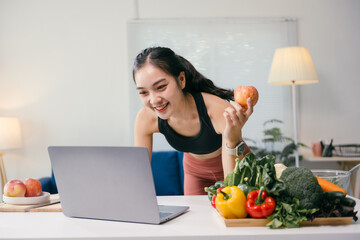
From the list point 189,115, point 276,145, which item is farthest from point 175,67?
point 276,145

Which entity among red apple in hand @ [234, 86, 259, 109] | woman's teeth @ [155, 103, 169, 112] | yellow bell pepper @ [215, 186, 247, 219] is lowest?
yellow bell pepper @ [215, 186, 247, 219]

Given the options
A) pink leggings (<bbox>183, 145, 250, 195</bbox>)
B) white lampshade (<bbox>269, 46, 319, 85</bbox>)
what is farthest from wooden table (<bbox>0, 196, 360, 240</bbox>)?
white lampshade (<bbox>269, 46, 319, 85</bbox>)

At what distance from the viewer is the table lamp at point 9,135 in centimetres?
353

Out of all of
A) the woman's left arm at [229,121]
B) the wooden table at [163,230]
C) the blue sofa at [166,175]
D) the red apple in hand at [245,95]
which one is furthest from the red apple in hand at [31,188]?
the blue sofa at [166,175]

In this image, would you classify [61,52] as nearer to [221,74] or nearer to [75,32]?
[75,32]

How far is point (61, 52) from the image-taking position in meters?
4.06

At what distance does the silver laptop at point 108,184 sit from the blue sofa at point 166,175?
2.30 meters

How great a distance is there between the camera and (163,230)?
1.09 metres

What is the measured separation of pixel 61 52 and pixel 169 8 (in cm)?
122

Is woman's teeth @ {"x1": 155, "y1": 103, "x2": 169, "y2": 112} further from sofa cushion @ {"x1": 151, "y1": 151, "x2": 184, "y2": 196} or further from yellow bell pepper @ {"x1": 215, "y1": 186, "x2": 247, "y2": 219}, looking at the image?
sofa cushion @ {"x1": 151, "y1": 151, "x2": 184, "y2": 196}

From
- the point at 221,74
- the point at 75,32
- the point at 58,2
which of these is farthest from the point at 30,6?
the point at 221,74

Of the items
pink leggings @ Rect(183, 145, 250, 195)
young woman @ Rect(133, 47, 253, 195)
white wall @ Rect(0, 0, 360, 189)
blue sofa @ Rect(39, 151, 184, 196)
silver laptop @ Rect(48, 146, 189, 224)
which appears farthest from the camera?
white wall @ Rect(0, 0, 360, 189)

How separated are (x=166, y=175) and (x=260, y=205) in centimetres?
257

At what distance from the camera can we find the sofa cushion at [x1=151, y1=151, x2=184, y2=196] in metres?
3.59
